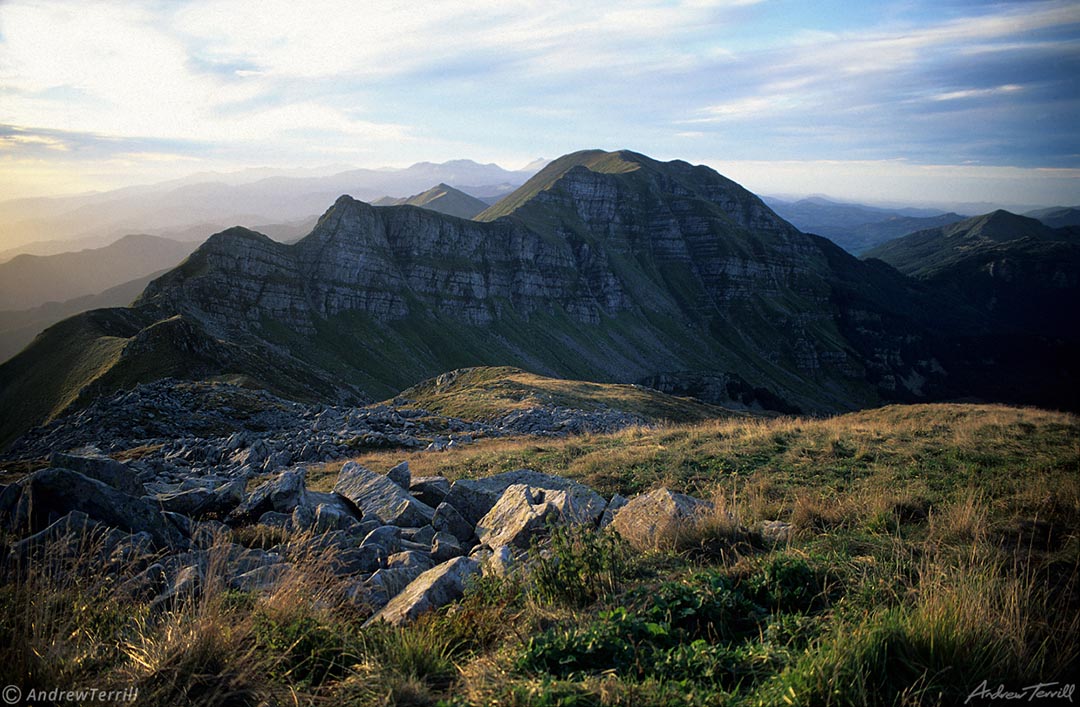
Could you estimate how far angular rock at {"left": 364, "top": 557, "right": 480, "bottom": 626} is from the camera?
16.7 feet

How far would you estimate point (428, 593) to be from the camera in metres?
5.43

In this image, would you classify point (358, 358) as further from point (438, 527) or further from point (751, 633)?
point (751, 633)

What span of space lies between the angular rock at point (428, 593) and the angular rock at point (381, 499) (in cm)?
324

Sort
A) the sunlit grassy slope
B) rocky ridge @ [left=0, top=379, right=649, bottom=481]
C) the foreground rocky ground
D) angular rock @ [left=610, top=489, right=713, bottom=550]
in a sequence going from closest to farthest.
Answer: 1. the foreground rocky ground
2. angular rock @ [left=610, top=489, right=713, bottom=550]
3. rocky ridge @ [left=0, top=379, right=649, bottom=481]
4. the sunlit grassy slope

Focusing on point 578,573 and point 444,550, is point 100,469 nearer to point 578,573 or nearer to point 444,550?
point 444,550

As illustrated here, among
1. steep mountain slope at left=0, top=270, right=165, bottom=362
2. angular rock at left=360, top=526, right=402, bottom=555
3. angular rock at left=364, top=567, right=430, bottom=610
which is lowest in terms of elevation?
steep mountain slope at left=0, top=270, right=165, bottom=362

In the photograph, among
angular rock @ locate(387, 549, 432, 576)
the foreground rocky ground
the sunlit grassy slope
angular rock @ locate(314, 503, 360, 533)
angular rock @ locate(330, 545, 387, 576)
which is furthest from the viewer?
the sunlit grassy slope

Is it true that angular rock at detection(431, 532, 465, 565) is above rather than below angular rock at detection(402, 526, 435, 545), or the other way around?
above

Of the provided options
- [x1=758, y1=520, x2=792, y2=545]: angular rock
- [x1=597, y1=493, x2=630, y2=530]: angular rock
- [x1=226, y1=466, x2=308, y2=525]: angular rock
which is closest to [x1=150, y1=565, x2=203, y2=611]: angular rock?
[x1=226, y1=466, x2=308, y2=525]: angular rock

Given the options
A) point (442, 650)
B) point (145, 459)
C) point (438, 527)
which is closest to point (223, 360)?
point (145, 459)

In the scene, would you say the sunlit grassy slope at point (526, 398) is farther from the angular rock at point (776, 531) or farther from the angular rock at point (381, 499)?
the angular rock at point (776, 531)

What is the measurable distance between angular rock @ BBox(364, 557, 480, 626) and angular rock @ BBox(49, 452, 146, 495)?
6101 millimetres

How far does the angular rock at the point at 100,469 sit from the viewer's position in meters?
8.59

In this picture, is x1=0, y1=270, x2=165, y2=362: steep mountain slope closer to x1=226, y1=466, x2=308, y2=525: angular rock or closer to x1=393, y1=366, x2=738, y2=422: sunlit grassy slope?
x1=393, y1=366, x2=738, y2=422: sunlit grassy slope
